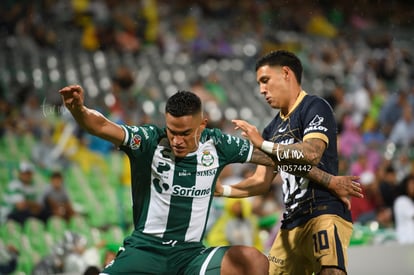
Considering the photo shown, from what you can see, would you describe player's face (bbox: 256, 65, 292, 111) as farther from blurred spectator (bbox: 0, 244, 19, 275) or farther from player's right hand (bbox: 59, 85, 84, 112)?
blurred spectator (bbox: 0, 244, 19, 275)

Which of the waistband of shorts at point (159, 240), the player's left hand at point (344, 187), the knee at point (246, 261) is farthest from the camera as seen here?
the player's left hand at point (344, 187)

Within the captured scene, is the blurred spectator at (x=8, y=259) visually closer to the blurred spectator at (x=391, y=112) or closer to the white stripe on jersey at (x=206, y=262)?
the white stripe on jersey at (x=206, y=262)

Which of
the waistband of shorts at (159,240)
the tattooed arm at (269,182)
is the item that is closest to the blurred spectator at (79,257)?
the tattooed arm at (269,182)

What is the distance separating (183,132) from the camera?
17.0 ft

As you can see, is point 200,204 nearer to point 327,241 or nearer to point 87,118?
point 327,241

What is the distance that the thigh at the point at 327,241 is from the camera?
534 centimetres

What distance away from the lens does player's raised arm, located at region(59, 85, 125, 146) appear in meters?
4.76

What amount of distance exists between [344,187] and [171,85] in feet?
33.2

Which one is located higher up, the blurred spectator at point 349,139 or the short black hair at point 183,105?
the blurred spectator at point 349,139

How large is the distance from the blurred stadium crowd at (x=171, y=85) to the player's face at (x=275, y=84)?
285cm

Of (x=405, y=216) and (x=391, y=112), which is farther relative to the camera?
(x=391, y=112)

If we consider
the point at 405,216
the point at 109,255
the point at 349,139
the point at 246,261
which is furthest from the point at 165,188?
the point at 349,139

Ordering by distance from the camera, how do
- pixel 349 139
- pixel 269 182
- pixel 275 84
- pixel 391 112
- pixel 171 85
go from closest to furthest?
pixel 275 84 < pixel 269 182 < pixel 349 139 < pixel 391 112 < pixel 171 85

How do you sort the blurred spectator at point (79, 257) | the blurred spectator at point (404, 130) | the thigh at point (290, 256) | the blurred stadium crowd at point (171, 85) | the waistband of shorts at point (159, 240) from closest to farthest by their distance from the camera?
the waistband of shorts at point (159, 240)
the thigh at point (290, 256)
the blurred spectator at point (79, 257)
the blurred stadium crowd at point (171, 85)
the blurred spectator at point (404, 130)
